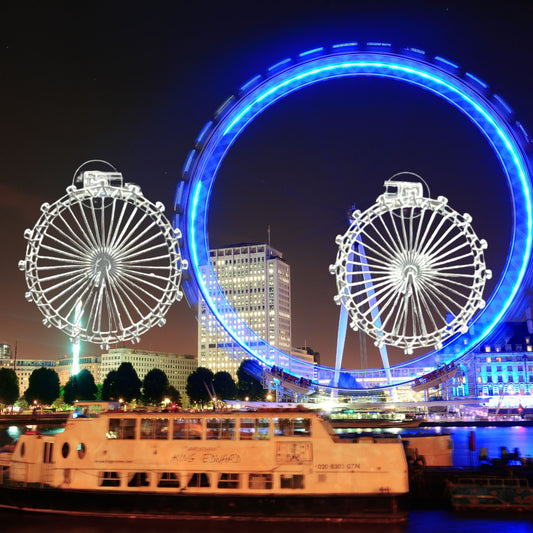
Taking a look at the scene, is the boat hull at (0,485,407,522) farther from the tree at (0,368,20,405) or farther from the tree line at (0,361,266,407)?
the tree at (0,368,20,405)

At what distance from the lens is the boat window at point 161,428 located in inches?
1206

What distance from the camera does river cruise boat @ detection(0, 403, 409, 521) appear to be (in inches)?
1134

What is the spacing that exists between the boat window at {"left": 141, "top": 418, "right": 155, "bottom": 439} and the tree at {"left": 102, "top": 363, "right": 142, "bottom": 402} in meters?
79.9

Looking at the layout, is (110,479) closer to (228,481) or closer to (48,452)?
(48,452)

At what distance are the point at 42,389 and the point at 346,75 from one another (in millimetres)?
72693

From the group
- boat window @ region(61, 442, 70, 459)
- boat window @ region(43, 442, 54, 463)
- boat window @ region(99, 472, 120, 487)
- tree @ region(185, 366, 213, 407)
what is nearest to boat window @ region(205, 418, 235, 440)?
boat window @ region(99, 472, 120, 487)

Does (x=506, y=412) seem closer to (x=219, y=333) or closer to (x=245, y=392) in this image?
(x=245, y=392)

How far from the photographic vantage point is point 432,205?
186 feet

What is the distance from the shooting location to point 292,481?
2933cm

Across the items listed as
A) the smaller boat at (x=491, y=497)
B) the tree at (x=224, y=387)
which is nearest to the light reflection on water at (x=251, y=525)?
the smaller boat at (x=491, y=497)

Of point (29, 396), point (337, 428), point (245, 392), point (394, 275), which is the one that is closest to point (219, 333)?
point (394, 275)

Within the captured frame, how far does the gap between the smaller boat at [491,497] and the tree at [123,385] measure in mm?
82292

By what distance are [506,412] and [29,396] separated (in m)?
79.2

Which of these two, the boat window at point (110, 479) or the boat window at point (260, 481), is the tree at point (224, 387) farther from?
the boat window at point (260, 481)
